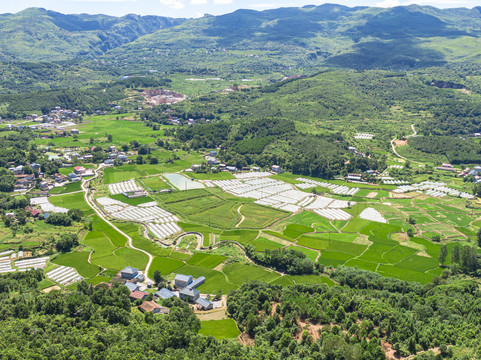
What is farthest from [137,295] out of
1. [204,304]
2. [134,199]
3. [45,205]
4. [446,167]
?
[446,167]

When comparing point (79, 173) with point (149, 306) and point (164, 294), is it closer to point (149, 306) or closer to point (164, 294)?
point (164, 294)

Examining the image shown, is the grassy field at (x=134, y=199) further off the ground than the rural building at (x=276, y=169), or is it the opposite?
the grassy field at (x=134, y=199)

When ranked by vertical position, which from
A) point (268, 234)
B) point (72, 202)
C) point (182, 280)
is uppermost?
point (182, 280)

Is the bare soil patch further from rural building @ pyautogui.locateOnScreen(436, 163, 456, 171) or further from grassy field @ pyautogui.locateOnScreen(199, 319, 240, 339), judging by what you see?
grassy field @ pyautogui.locateOnScreen(199, 319, 240, 339)

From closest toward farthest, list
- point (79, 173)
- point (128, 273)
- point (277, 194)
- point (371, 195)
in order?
point (128, 273)
point (371, 195)
point (277, 194)
point (79, 173)

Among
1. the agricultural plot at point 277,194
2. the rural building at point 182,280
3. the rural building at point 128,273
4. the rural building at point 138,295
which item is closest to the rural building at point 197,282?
the rural building at point 182,280

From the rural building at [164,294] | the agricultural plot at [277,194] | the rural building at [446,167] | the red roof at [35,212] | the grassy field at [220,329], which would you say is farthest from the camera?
the rural building at [446,167]

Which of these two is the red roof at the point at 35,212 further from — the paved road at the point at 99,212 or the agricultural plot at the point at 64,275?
the agricultural plot at the point at 64,275

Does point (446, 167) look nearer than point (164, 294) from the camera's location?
No
